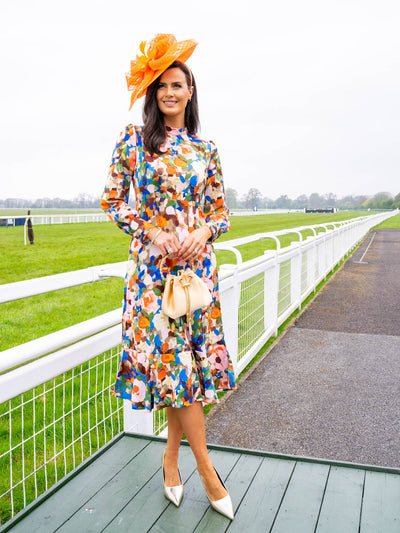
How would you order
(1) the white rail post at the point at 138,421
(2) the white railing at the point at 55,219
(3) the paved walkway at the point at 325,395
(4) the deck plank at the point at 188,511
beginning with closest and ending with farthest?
1. (4) the deck plank at the point at 188,511
2. (1) the white rail post at the point at 138,421
3. (3) the paved walkway at the point at 325,395
4. (2) the white railing at the point at 55,219

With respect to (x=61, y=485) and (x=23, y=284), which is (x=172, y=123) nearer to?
(x=23, y=284)

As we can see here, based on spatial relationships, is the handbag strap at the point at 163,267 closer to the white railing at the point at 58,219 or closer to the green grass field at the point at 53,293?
the green grass field at the point at 53,293

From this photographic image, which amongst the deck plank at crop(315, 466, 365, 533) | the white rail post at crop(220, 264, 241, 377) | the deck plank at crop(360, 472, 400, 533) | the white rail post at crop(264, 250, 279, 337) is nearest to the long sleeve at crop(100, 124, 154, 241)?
the deck plank at crop(315, 466, 365, 533)

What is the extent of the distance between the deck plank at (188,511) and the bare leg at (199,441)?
0.31ft

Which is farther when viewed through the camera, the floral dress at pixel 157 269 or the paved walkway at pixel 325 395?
the paved walkway at pixel 325 395

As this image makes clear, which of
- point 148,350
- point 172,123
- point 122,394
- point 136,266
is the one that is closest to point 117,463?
point 122,394

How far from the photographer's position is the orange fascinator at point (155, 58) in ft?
7.38

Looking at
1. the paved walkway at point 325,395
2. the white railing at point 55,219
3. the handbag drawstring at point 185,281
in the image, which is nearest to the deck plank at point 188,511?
the handbag drawstring at point 185,281

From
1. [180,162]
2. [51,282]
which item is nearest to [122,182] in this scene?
[180,162]

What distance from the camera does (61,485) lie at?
2.50m

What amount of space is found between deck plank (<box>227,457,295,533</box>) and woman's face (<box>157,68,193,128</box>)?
1.69 metres

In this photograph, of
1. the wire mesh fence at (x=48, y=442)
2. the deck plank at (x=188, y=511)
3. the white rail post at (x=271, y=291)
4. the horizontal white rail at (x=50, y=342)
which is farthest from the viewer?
the white rail post at (x=271, y=291)

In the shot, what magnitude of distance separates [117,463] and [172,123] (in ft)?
5.38

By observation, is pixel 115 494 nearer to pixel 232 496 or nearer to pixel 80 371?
pixel 232 496
